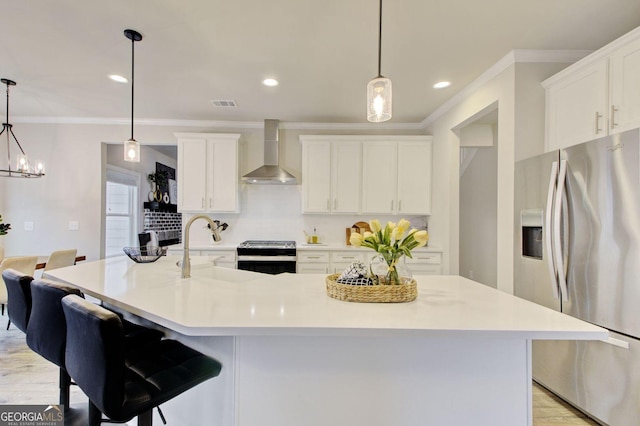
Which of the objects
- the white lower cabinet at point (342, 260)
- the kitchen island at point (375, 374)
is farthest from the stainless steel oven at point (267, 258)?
the kitchen island at point (375, 374)

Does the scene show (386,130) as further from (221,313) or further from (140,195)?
(140,195)

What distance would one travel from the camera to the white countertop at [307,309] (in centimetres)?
100

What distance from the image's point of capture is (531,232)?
2.17 metres

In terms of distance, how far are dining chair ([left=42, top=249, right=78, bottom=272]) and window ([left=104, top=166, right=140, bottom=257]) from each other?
5.58ft

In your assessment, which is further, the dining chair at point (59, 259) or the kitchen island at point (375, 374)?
the dining chair at point (59, 259)

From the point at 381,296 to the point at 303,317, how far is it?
41 centimetres

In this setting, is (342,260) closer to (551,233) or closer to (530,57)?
(551,233)

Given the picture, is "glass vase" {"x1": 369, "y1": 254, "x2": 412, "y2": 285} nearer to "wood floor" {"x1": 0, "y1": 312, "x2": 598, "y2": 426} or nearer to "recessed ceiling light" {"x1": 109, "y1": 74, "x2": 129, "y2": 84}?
"wood floor" {"x1": 0, "y1": 312, "x2": 598, "y2": 426}

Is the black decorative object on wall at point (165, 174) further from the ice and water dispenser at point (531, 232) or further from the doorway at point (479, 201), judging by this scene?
the ice and water dispenser at point (531, 232)

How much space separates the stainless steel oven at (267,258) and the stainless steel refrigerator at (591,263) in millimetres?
2462

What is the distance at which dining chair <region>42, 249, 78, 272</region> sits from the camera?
119 inches

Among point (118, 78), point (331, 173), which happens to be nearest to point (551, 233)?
point (331, 173)

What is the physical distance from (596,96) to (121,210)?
253 inches

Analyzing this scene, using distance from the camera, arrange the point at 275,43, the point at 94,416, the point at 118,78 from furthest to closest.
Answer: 1. the point at 118,78
2. the point at 275,43
3. the point at 94,416
